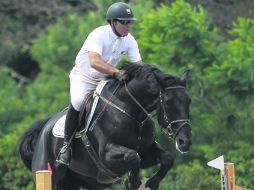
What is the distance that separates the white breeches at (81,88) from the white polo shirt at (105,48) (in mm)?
62

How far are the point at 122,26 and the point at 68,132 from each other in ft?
4.96

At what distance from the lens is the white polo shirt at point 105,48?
10.9 m

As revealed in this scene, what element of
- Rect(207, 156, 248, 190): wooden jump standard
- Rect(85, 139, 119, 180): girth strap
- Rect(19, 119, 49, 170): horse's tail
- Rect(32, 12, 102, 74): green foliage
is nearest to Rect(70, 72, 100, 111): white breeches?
Rect(85, 139, 119, 180): girth strap

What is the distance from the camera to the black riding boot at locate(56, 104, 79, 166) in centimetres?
1124

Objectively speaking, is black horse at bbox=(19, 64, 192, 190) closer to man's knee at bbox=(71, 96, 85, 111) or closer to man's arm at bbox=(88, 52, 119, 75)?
man's arm at bbox=(88, 52, 119, 75)

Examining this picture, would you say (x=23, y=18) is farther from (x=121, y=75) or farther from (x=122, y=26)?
(x=121, y=75)

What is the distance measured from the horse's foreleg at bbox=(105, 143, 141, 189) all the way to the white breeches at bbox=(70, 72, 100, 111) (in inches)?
32.1

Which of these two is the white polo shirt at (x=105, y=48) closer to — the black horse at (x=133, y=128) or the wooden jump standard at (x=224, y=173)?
the black horse at (x=133, y=128)

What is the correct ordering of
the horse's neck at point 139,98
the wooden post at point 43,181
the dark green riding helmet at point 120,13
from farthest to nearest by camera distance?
the dark green riding helmet at point 120,13 → the horse's neck at point 139,98 → the wooden post at point 43,181

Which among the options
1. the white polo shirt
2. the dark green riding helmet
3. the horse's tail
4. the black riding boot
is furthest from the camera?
the horse's tail

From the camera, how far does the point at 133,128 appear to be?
1058 centimetres

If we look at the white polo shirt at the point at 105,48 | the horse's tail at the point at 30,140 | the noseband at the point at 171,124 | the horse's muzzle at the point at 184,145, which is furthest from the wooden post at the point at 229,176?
the horse's tail at the point at 30,140

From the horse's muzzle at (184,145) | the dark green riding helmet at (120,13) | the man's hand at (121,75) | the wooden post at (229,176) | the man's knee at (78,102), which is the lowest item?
the wooden post at (229,176)

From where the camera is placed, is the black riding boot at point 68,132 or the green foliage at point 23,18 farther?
the green foliage at point 23,18
